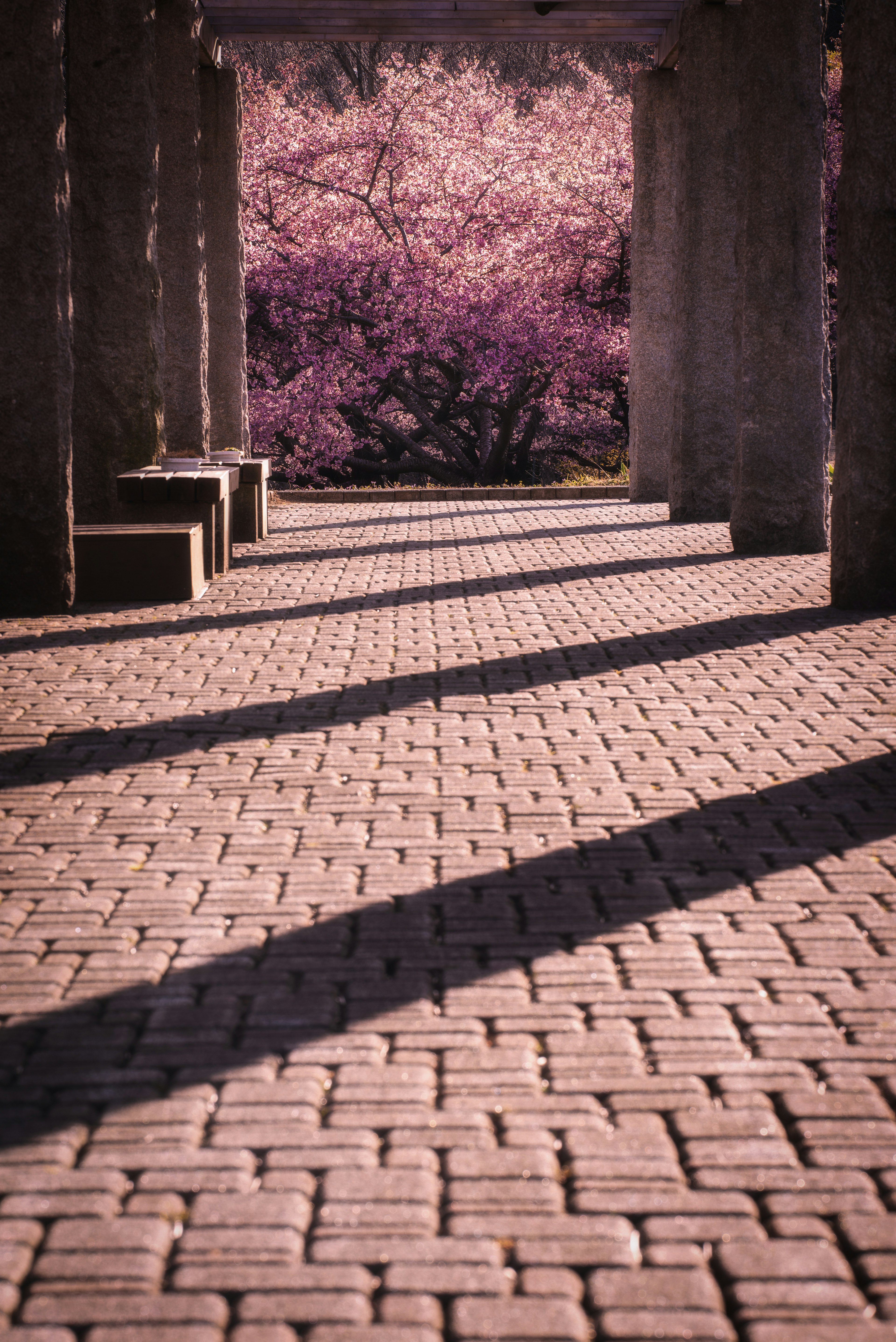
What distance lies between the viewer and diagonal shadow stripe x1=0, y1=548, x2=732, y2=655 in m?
7.71

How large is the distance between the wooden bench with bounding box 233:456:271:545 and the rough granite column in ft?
10.2

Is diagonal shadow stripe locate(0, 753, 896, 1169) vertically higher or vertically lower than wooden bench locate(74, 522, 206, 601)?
lower

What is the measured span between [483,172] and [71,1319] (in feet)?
74.2

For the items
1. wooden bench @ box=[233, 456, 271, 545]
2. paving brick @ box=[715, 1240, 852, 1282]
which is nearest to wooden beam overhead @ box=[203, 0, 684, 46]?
wooden bench @ box=[233, 456, 271, 545]

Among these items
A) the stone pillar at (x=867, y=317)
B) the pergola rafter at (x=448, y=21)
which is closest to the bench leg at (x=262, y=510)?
the pergola rafter at (x=448, y=21)

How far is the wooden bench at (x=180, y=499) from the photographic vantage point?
31.1 feet

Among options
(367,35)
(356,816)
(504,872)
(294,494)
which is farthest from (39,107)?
(294,494)

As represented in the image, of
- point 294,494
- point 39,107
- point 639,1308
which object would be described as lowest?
point 639,1308

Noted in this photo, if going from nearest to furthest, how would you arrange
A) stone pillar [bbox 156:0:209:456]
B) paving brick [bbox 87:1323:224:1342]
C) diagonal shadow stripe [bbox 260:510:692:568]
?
paving brick [bbox 87:1323:224:1342]
diagonal shadow stripe [bbox 260:510:692:568]
stone pillar [bbox 156:0:209:456]

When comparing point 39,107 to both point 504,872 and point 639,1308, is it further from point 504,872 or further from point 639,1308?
point 639,1308

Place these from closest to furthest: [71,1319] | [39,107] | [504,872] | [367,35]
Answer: [71,1319]
[504,872]
[39,107]
[367,35]

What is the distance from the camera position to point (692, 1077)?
286 cm

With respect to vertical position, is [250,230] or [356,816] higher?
[250,230]

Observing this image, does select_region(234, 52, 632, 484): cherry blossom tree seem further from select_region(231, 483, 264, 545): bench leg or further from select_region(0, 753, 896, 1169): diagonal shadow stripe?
select_region(0, 753, 896, 1169): diagonal shadow stripe
